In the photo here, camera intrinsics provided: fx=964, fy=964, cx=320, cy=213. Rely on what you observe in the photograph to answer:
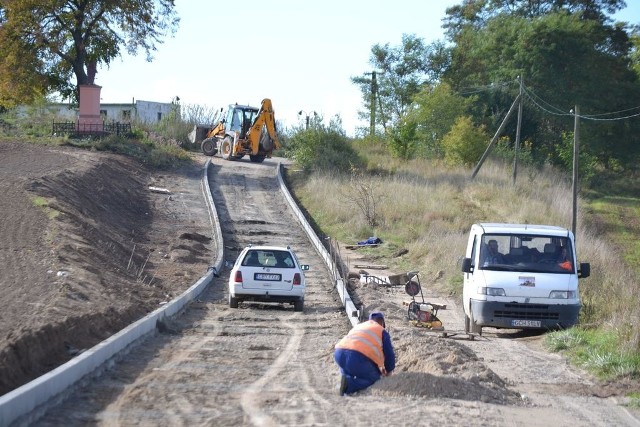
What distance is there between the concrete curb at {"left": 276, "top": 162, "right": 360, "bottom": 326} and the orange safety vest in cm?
627

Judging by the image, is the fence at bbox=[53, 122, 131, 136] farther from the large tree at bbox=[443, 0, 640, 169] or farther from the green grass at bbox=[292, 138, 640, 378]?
the large tree at bbox=[443, 0, 640, 169]

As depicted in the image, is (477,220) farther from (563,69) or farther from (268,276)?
(563,69)

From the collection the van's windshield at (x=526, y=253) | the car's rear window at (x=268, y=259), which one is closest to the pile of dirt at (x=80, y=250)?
the car's rear window at (x=268, y=259)

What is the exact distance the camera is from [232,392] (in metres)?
11.3

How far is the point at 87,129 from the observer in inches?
1945

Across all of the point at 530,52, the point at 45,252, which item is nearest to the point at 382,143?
the point at 530,52

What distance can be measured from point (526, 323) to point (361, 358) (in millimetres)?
7978

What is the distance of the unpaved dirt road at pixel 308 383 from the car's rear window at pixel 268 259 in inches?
44.2

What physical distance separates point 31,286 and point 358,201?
23.2 metres

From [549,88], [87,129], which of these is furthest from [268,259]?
[549,88]

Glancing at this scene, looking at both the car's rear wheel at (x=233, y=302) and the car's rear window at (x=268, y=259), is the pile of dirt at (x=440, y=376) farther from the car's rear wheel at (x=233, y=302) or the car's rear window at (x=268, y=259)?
the car's rear window at (x=268, y=259)

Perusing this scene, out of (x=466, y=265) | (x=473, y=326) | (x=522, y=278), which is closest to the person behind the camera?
(x=522, y=278)

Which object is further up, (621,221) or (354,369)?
(621,221)

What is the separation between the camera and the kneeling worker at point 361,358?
11.4 m
